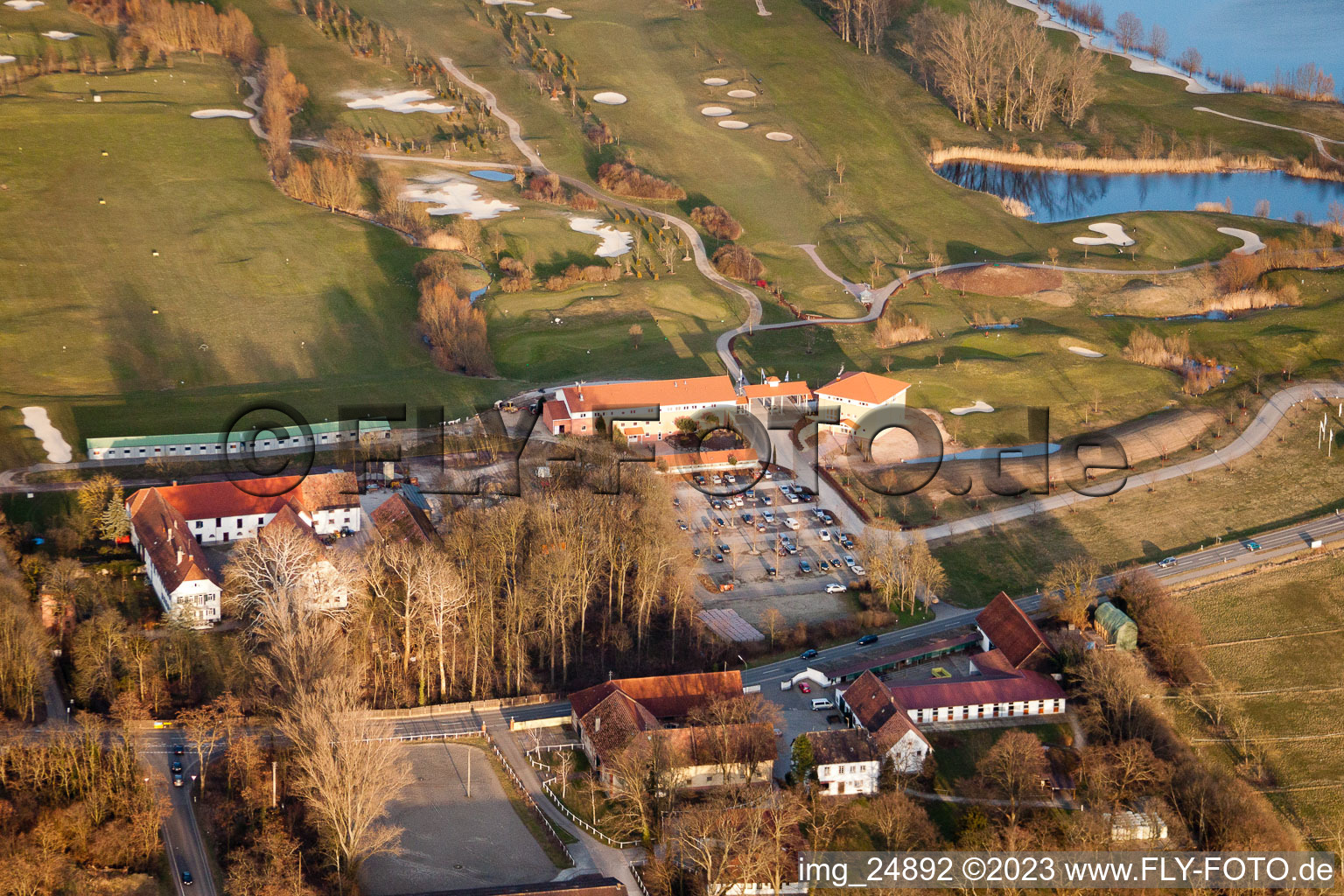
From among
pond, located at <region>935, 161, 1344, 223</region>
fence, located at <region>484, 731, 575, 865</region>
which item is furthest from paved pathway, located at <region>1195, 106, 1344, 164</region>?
fence, located at <region>484, 731, 575, 865</region>

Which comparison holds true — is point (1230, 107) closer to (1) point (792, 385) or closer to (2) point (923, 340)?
(2) point (923, 340)

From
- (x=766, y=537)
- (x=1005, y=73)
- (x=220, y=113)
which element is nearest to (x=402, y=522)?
(x=766, y=537)

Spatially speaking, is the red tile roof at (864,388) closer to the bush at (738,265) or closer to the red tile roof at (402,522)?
the bush at (738,265)

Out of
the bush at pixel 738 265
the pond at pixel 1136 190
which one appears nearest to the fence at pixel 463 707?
the bush at pixel 738 265

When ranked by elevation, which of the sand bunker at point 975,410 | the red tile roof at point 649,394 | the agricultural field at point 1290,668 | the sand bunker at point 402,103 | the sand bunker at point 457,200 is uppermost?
the sand bunker at point 402,103

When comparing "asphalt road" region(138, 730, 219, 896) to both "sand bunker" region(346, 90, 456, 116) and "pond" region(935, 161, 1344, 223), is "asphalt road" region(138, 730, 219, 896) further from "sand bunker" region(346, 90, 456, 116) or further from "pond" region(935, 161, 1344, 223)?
"pond" region(935, 161, 1344, 223)

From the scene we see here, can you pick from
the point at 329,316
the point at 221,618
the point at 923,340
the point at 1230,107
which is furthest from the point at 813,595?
the point at 1230,107
